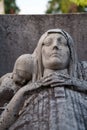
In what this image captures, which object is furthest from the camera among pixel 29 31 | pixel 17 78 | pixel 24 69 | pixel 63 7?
pixel 63 7

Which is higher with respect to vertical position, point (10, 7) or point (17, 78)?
point (10, 7)

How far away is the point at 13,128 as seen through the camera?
8.16 meters

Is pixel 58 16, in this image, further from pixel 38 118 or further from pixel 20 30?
pixel 38 118

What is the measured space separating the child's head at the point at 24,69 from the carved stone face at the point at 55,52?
0.18 meters

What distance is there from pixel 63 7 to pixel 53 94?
14.9 meters

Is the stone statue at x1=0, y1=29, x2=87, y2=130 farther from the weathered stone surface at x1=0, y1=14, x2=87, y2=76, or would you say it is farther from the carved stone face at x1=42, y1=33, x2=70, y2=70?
the weathered stone surface at x1=0, y1=14, x2=87, y2=76

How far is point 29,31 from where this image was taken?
10367mm

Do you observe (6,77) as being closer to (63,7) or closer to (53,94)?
(53,94)

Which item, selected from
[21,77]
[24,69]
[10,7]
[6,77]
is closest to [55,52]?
[24,69]

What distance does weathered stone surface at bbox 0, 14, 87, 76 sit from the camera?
10.2m

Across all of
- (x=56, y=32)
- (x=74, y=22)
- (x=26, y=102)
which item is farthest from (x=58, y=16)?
(x=26, y=102)

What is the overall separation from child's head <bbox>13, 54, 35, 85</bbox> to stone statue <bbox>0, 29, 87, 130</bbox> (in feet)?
0.19

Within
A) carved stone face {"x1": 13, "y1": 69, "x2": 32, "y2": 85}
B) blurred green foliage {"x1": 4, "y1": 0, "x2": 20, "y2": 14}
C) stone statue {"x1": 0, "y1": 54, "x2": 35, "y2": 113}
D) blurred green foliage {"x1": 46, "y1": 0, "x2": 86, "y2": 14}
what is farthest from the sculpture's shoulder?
blurred green foliage {"x1": 4, "y1": 0, "x2": 20, "y2": 14}

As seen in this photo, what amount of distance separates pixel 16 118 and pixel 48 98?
1.44 ft
